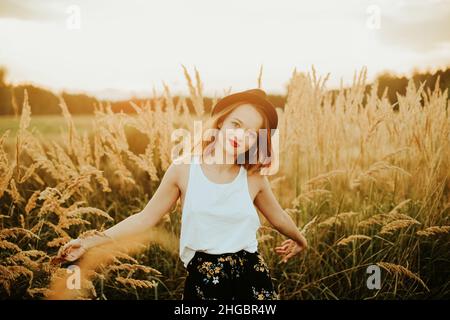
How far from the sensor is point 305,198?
2.35m

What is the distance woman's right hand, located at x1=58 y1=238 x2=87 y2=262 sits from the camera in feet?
5.74

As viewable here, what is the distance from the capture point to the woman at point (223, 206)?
1.77m

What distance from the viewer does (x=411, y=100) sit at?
265 centimetres

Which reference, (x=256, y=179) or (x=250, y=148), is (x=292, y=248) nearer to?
(x=256, y=179)

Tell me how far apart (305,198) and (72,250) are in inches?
43.2

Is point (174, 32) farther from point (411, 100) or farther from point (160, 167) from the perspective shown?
point (411, 100)

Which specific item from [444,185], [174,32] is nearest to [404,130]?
[444,185]

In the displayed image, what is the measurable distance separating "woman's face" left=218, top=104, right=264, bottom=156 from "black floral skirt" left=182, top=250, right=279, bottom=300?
39 cm

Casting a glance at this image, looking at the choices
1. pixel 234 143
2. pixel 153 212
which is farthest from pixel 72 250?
pixel 234 143

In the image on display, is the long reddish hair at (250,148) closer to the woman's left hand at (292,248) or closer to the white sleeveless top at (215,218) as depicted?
the white sleeveless top at (215,218)

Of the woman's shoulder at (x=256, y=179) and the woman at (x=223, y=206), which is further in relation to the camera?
the woman's shoulder at (x=256, y=179)

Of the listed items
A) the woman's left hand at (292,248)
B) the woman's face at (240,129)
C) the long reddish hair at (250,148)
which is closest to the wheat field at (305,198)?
the woman's left hand at (292,248)

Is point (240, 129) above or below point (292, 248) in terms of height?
above
